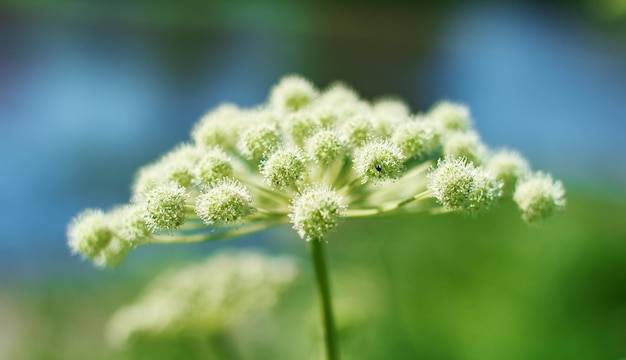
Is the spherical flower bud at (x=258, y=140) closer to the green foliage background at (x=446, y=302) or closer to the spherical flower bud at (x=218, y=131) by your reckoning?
the spherical flower bud at (x=218, y=131)

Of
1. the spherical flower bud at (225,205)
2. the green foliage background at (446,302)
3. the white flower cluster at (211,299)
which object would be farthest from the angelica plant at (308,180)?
the green foliage background at (446,302)

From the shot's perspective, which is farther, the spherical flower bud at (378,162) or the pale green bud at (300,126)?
the pale green bud at (300,126)

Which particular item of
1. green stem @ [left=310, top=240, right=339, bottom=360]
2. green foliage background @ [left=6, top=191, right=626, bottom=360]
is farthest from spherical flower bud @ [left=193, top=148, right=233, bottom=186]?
green foliage background @ [left=6, top=191, right=626, bottom=360]

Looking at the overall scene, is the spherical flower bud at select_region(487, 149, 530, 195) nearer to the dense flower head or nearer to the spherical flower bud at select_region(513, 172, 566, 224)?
the dense flower head

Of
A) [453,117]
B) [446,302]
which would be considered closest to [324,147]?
[453,117]

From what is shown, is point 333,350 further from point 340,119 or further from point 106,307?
point 106,307

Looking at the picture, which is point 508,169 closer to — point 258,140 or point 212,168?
point 258,140
